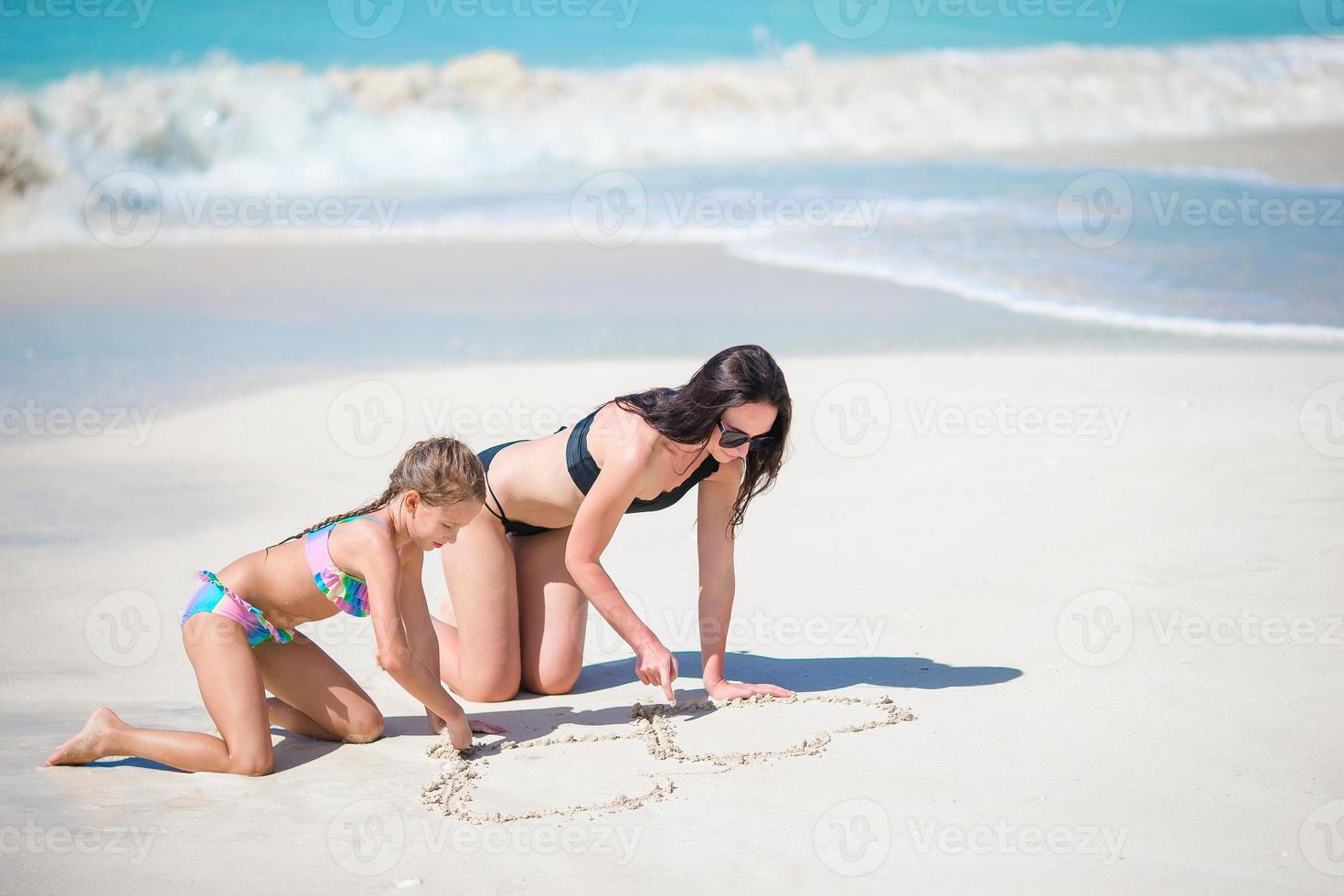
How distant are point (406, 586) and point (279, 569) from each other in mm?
405

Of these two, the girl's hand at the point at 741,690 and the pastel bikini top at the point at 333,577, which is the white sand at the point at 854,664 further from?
the pastel bikini top at the point at 333,577

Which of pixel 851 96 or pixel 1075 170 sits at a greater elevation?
pixel 851 96

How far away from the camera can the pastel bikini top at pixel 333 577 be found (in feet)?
12.4

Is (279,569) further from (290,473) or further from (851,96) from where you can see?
(851,96)

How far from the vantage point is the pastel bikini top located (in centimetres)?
378

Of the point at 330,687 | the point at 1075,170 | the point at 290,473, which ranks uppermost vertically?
the point at 1075,170

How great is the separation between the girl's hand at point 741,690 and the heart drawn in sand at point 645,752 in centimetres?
2

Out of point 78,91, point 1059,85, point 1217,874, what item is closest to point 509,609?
point 1217,874

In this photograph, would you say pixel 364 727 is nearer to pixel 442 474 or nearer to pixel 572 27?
pixel 442 474

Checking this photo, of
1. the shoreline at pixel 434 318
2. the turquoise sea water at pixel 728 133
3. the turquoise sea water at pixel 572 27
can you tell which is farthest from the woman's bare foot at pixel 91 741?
the turquoise sea water at pixel 572 27

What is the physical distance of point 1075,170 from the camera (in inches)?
677

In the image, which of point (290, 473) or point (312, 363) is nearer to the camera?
point (290, 473)

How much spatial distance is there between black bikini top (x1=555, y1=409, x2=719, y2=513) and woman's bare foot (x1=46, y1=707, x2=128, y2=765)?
157cm

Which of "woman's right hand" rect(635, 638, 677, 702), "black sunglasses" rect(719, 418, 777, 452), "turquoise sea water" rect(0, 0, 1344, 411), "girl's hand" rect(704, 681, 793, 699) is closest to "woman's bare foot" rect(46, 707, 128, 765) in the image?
"woman's right hand" rect(635, 638, 677, 702)
